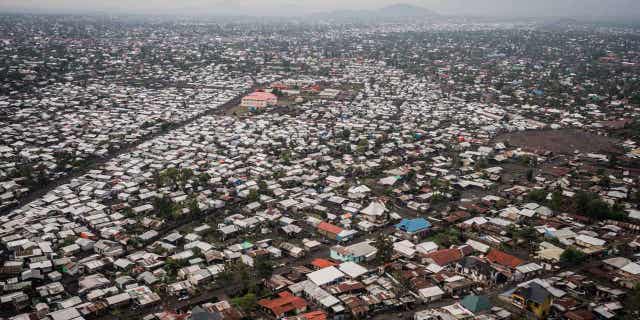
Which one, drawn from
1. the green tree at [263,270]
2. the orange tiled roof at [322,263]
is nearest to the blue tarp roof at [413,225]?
the orange tiled roof at [322,263]

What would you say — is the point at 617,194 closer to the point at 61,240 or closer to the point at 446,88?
the point at 61,240

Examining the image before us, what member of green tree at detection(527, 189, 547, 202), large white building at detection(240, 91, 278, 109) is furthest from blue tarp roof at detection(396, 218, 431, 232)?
large white building at detection(240, 91, 278, 109)

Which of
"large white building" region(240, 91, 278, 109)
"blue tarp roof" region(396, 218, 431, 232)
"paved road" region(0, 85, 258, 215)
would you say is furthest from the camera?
"large white building" region(240, 91, 278, 109)

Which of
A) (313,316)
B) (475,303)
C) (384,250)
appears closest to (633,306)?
(475,303)

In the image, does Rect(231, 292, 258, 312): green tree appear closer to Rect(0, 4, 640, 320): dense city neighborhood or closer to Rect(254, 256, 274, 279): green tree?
Rect(0, 4, 640, 320): dense city neighborhood

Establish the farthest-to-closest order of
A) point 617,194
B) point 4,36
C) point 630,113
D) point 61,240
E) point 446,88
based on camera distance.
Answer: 1. point 4,36
2. point 446,88
3. point 630,113
4. point 617,194
5. point 61,240

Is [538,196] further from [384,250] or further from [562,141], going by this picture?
[562,141]

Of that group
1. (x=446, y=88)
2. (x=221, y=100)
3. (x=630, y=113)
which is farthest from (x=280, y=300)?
(x=446, y=88)

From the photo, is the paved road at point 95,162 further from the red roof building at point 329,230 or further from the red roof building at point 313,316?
the red roof building at point 313,316
